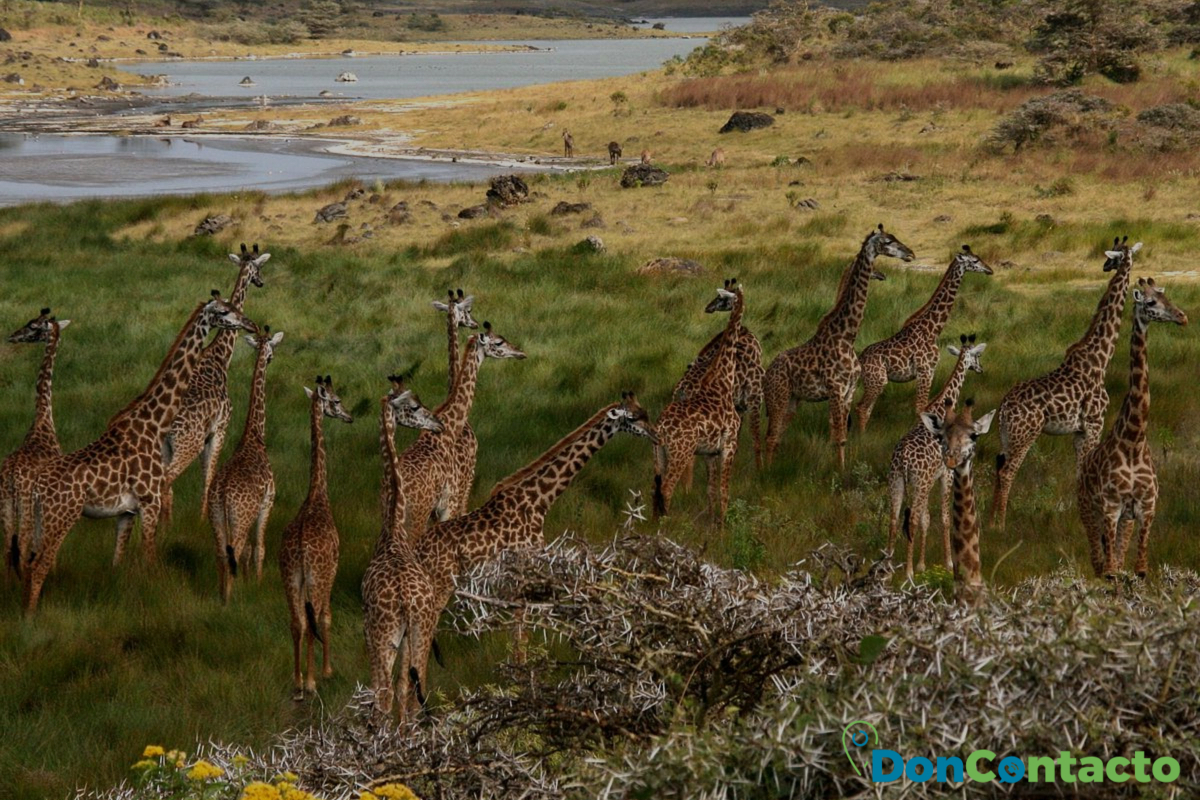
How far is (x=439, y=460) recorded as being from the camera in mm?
9383

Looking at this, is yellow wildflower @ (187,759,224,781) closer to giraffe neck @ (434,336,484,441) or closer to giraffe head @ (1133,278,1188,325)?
giraffe neck @ (434,336,484,441)

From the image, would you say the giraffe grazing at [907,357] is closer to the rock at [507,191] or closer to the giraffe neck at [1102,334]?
the giraffe neck at [1102,334]

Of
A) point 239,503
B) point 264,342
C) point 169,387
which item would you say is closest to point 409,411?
point 239,503

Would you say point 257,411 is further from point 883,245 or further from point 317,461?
point 883,245

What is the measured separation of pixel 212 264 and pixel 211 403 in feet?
45.4

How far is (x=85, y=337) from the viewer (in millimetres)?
17422

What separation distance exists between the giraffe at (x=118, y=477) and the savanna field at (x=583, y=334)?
309 mm

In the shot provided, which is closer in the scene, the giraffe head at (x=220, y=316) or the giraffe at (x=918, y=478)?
the giraffe at (x=918, y=478)

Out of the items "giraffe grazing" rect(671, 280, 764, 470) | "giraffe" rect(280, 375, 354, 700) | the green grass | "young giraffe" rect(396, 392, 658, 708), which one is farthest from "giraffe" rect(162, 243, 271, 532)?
"giraffe grazing" rect(671, 280, 764, 470)

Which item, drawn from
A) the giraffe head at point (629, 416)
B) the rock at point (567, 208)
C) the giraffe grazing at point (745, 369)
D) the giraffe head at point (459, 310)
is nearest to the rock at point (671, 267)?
the rock at point (567, 208)

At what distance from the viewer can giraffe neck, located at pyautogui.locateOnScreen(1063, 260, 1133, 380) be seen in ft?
35.0

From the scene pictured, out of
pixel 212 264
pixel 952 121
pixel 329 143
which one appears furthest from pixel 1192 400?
pixel 329 143

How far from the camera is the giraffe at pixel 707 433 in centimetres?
1021

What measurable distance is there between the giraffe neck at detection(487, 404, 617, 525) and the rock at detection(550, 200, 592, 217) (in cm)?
2132
